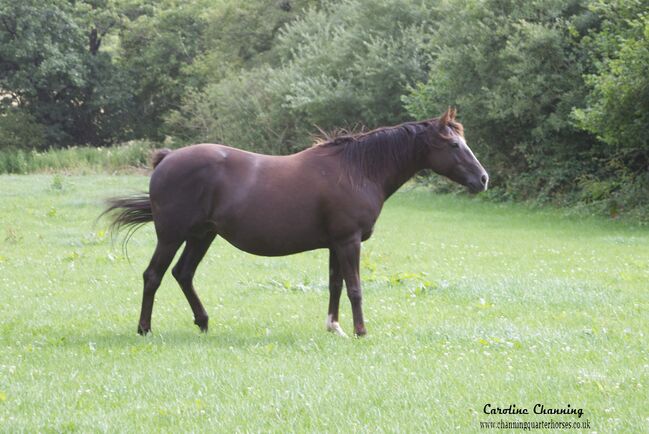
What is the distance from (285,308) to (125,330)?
2303 mm

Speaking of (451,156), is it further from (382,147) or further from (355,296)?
(355,296)

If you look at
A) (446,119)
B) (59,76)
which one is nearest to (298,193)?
(446,119)

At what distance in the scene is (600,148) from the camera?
27.4 m

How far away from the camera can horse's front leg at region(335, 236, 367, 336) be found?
9.20m

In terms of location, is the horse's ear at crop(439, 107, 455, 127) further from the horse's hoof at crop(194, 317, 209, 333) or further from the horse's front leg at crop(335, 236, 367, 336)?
the horse's hoof at crop(194, 317, 209, 333)

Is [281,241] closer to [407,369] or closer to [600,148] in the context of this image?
[407,369]

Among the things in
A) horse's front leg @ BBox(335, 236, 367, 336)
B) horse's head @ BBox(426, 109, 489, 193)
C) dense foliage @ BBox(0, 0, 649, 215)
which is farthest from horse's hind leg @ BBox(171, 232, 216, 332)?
dense foliage @ BBox(0, 0, 649, 215)

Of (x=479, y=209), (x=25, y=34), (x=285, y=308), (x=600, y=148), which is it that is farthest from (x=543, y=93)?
(x=25, y=34)

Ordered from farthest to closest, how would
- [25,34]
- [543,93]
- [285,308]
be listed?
[25,34]
[543,93]
[285,308]

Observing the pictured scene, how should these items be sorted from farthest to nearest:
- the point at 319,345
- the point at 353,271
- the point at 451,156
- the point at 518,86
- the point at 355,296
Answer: the point at 518,86
the point at 451,156
the point at 353,271
the point at 355,296
the point at 319,345

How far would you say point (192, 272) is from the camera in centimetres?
Answer: 982

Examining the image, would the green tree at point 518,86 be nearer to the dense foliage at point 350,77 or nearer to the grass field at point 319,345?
the dense foliage at point 350,77

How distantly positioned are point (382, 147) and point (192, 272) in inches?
107

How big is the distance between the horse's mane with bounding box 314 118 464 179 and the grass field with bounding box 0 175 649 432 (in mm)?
1909
